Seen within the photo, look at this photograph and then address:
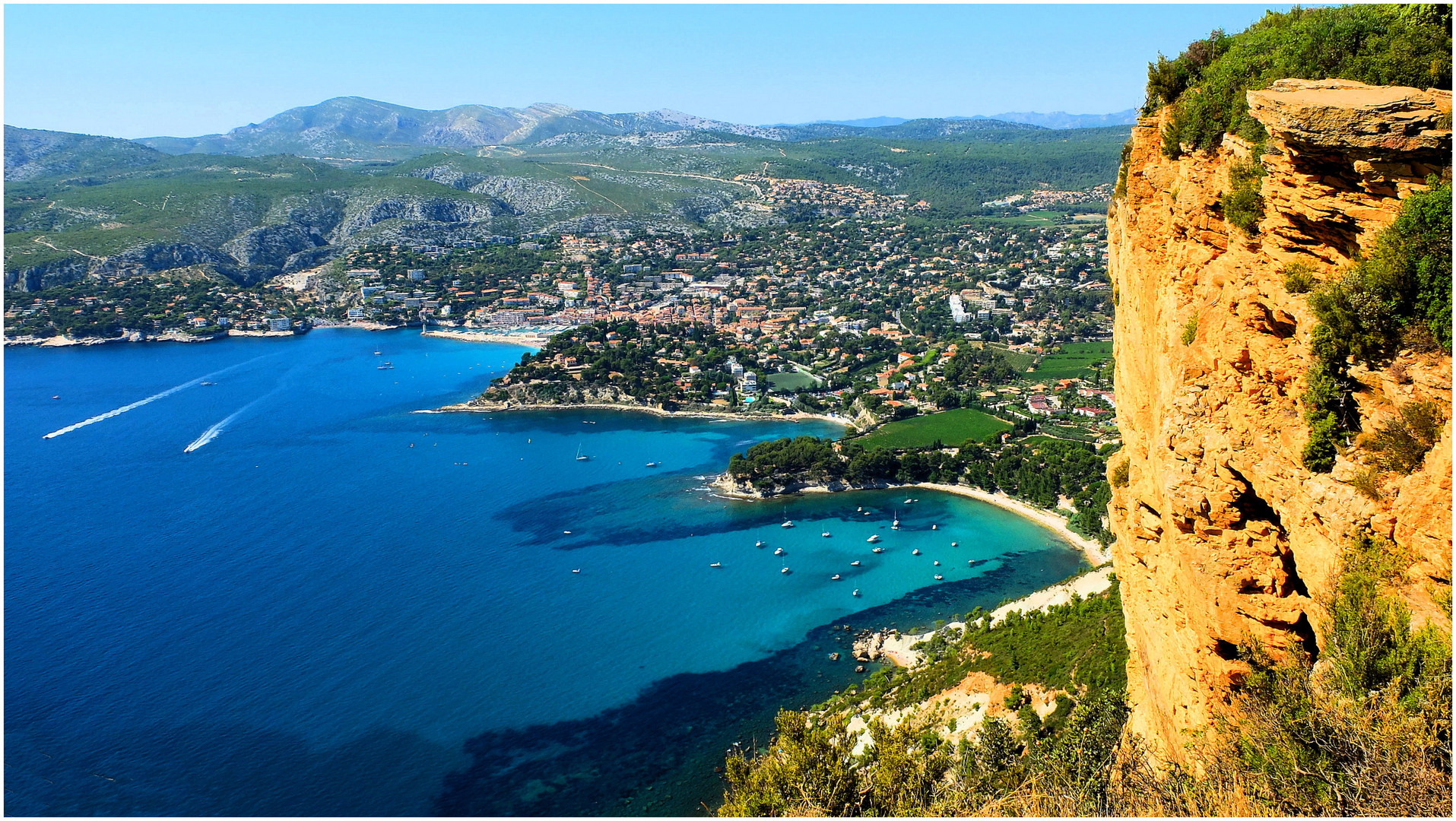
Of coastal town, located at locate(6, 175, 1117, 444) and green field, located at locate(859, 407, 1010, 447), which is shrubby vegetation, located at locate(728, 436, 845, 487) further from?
coastal town, located at locate(6, 175, 1117, 444)

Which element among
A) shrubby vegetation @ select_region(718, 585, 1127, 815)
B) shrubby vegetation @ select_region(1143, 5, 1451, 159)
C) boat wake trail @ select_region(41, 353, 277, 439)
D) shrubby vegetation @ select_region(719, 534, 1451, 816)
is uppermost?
shrubby vegetation @ select_region(1143, 5, 1451, 159)

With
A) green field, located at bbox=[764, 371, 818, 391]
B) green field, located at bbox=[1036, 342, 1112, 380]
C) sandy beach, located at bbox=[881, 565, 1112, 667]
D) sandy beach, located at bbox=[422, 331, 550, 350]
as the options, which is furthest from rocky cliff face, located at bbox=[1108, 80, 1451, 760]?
sandy beach, located at bbox=[422, 331, 550, 350]

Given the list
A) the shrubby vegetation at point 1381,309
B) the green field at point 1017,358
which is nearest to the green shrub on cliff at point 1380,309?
the shrubby vegetation at point 1381,309

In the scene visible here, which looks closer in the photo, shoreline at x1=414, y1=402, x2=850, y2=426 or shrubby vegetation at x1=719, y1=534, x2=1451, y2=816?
shrubby vegetation at x1=719, y1=534, x2=1451, y2=816

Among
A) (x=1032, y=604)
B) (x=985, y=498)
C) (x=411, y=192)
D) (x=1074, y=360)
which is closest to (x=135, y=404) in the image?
(x=985, y=498)

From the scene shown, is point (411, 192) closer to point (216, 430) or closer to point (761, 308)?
point (761, 308)
